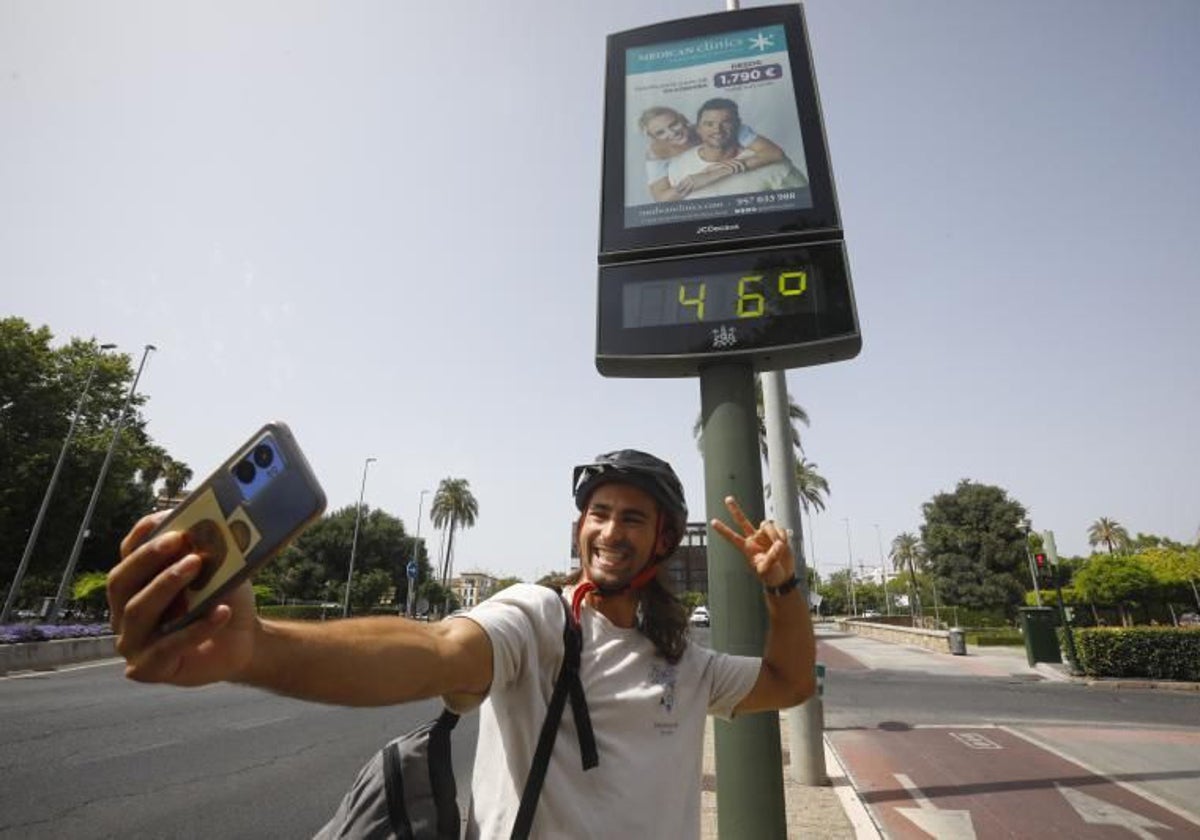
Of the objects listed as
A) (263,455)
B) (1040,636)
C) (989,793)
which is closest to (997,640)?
(1040,636)

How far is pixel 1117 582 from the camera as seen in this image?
30188 mm

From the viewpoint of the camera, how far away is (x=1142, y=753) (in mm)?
9109

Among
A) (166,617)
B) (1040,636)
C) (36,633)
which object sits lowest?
(36,633)

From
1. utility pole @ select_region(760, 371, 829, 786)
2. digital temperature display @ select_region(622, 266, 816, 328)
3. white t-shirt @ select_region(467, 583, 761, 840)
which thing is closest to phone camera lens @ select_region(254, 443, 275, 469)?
white t-shirt @ select_region(467, 583, 761, 840)

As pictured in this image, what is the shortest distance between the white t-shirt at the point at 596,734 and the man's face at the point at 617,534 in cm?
16

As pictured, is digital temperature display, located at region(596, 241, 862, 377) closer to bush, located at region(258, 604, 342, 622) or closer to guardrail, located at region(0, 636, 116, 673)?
guardrail, located at region(0, 636, 116, 673)

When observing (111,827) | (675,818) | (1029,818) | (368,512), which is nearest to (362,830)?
(675,818)

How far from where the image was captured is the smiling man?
3.47ft

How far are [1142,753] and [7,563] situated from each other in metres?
38.8

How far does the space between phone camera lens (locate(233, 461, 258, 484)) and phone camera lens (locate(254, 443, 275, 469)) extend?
14mm

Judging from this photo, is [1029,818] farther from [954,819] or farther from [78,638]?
[78,638]

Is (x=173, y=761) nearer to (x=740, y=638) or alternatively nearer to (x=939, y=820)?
(x=740, y=638)

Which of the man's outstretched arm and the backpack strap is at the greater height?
the man's outstretched arm

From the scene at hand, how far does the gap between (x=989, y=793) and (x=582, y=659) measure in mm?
7902
